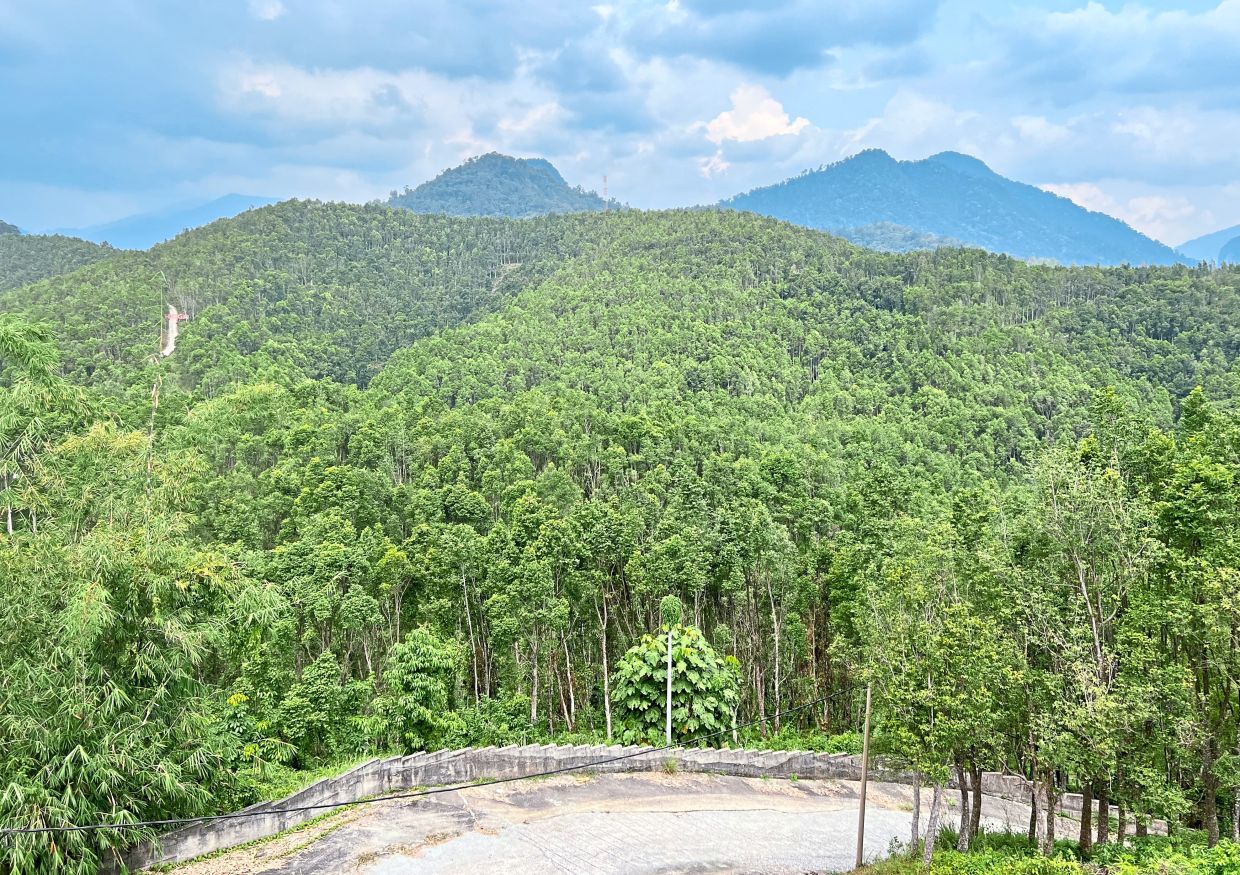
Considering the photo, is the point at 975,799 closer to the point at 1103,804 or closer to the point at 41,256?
the point at 1103,804

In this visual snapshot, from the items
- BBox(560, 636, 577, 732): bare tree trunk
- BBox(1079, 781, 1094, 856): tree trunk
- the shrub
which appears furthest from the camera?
BBox(560, 636, 577, 732): bare tree trunk

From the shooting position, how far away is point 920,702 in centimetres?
1045

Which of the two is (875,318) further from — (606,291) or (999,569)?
(999,569)

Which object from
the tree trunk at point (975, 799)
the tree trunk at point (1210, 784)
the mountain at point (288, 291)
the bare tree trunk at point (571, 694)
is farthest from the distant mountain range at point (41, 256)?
the tree trunk at point (1210, 784)

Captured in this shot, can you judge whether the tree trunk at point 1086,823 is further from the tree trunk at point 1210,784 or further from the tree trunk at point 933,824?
the tree trunk at point 933,824

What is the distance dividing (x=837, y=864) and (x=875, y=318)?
199 ft

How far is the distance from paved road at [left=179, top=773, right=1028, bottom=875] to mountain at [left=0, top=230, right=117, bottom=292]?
362 feet

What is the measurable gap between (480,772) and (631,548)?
1074cm

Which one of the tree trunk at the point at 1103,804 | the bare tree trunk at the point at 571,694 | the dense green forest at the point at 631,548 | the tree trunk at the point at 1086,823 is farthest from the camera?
the bare tree trunk at the point at 571,694

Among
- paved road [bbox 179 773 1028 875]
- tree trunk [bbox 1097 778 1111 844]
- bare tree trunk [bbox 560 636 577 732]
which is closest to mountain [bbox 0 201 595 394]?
bare tree trunk [bbox 560 636 577 732]

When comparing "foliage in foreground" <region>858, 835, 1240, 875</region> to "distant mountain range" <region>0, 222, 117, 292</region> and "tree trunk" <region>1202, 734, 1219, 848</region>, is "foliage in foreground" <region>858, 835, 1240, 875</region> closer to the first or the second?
"tree trunk" <region>1202, 734, 1219, 848</region>

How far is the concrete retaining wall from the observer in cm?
1118

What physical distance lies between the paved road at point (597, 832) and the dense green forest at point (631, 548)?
1662 mm

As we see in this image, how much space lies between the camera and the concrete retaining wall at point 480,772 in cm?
1118
